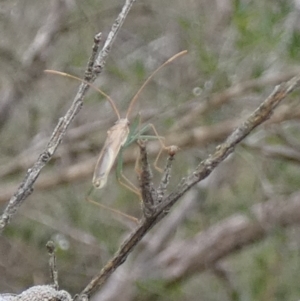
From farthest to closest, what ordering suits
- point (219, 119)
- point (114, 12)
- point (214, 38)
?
point (114, 12) < point (214, 38) < point (219, 119)

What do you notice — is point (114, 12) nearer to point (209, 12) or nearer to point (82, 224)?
point (209, 12)

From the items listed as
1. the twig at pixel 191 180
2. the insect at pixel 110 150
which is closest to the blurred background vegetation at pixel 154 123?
the insect at pixel 110 150

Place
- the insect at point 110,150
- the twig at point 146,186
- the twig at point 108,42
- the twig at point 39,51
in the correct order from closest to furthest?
1. the twig at point 146,186
2. the twig at point 108,42
3. the insect at point 110,150
4. the twig at point 39,51

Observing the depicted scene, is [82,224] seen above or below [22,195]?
above

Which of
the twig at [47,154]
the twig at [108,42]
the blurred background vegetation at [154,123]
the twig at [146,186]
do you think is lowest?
the twig at [146,186]

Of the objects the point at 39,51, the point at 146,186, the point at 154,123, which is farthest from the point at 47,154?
the point at 39,51

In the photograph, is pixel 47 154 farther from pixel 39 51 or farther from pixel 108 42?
pixel 39 51

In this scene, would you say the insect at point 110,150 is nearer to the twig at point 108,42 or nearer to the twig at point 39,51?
the twig at point 108,42

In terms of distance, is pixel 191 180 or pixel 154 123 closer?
pixel 191 180

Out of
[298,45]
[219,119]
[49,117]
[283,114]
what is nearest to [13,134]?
[49,117]
